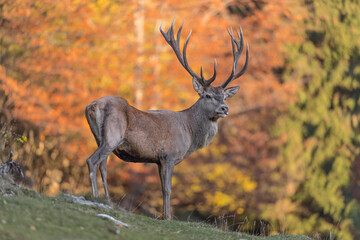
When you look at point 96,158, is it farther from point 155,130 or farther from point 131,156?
point 155,130

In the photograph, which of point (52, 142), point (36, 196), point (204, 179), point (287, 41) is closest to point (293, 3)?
point (287, 41)

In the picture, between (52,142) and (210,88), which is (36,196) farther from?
(52,142)

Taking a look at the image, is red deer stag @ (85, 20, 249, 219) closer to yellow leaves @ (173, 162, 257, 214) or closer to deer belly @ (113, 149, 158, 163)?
deer belly @ (113, 149, 158, 163)

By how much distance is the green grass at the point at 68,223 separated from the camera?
5211mm

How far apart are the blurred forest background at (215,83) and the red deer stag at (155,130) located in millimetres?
5049

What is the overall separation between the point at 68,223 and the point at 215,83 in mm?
9635

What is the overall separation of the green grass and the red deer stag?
0.78 metres

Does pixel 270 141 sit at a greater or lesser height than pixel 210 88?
lesser

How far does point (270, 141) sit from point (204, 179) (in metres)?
1.74

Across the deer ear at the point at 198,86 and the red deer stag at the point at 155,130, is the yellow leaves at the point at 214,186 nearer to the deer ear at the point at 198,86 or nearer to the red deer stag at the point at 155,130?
the red deer stag at the point at 155,130

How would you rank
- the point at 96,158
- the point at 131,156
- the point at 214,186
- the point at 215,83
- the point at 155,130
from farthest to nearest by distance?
1. the point at 214,186
2. the point at 215,83
3. the point at 155,130
4. the point at 131,156
5. the point at 96,158

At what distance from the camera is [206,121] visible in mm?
8711

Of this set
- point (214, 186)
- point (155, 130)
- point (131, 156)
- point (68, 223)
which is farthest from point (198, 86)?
point (214, 186)

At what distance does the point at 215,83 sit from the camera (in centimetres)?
1491
